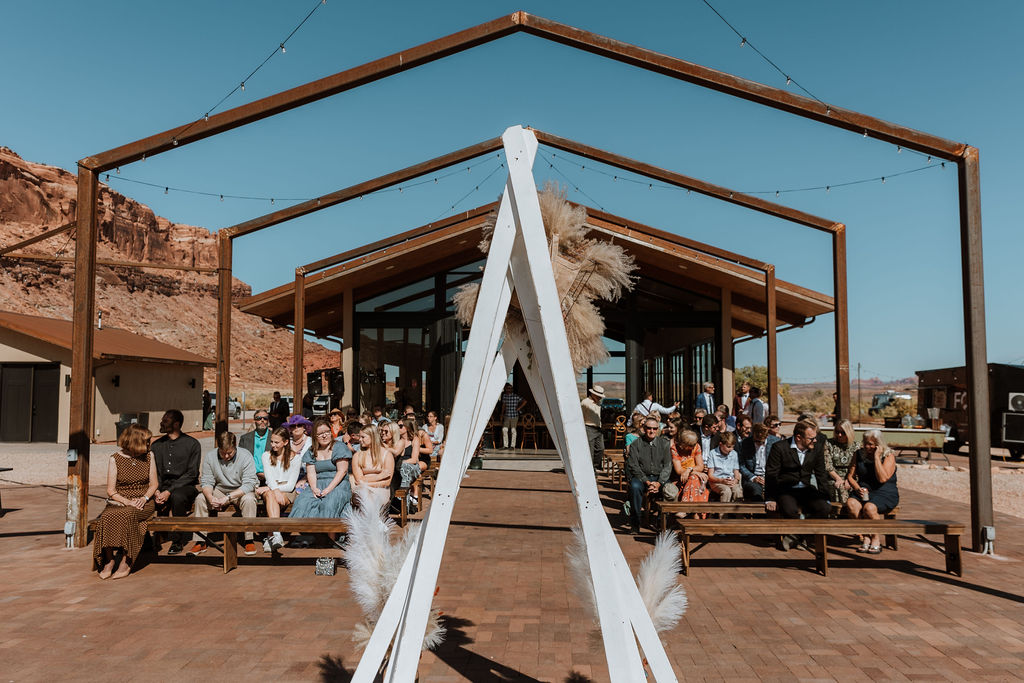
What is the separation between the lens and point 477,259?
61.4 feet

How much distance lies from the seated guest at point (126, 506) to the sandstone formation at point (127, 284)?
205ft

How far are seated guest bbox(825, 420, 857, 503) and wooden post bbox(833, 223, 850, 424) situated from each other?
2276 millimetres

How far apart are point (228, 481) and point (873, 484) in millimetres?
6347

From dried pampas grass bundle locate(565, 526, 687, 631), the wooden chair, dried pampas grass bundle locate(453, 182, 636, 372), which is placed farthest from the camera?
the wooden chair

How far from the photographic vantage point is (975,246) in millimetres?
7340

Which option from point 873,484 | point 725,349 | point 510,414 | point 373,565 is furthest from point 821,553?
point 725,349

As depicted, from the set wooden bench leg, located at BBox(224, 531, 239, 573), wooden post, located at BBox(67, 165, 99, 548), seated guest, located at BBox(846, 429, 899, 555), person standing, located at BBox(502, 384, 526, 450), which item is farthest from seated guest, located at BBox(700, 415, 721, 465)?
person standing, located at BBox(502, 384, 526, 450)

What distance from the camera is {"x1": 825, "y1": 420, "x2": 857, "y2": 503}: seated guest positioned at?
7238 millimetres

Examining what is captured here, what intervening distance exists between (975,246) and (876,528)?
3.14 m

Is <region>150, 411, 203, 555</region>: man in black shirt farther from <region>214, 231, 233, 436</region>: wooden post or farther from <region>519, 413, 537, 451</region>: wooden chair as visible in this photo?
<region>519, 413, 537, 451</region>: wooden chair

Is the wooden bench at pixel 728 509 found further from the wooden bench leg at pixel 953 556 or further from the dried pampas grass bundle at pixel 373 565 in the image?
the dried pampas grass bundle at pixel 373 565

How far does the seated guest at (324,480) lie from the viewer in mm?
7051

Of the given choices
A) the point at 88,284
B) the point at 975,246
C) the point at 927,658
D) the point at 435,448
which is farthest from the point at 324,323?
the point at 927,658

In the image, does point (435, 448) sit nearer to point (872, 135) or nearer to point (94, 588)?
point (94, 588)
